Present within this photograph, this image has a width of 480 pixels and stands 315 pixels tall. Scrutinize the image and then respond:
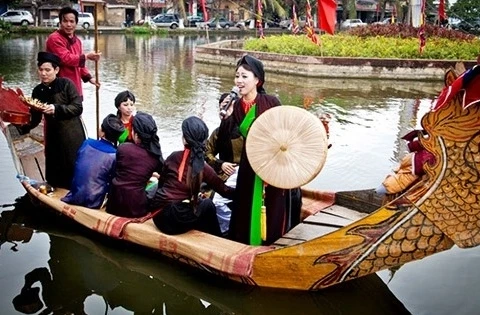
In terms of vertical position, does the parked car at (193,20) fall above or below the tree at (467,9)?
below

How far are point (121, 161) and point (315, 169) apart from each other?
66.7 inches

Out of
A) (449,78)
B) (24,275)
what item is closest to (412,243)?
(449,78)

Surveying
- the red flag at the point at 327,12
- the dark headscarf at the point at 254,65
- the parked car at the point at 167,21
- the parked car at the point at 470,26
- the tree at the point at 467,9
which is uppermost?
the tree at the point at 467,9

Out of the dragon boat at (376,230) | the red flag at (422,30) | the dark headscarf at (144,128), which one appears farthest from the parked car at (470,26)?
the dragon boat at (376,230)

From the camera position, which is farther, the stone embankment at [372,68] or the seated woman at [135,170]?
the stone embankment at [372,68]

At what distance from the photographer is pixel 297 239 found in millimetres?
4387

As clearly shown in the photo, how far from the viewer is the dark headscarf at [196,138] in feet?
13.9

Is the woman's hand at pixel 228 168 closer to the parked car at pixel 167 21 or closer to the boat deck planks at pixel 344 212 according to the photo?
the boat deck planks at pixel 344 212

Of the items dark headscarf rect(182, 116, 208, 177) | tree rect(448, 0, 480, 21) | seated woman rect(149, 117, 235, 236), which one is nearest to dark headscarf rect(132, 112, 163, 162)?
seated woman rect(149, 117, 235, 236)

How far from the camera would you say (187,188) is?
4469 mm

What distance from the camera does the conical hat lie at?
13.0 ft

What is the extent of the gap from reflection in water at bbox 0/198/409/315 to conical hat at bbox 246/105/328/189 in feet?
3.08

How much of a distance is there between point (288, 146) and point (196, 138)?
0.69 metres

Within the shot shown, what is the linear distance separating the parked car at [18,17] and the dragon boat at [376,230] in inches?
1350
